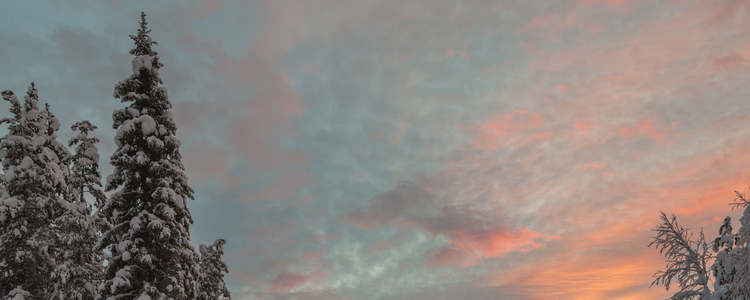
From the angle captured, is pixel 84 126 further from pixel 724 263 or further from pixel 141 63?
pixel 724 263

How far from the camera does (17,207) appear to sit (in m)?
21.5

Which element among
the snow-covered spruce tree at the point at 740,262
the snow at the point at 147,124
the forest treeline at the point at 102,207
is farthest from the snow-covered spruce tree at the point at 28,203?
→ the snow-covered spruce tree at the point at 740,262

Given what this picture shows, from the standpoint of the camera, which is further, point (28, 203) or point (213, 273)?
point (213, 273)

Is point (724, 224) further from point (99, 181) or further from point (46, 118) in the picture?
point (46, 118)

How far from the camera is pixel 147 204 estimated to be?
17156 mm

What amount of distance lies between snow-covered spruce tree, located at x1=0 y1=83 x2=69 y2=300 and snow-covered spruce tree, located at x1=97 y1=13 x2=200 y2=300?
8.56 m

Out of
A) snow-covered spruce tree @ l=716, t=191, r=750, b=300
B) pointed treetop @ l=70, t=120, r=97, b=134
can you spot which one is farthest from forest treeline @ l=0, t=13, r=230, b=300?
snow-covered spruce tree @ l=716, t=191, r=750, b=300

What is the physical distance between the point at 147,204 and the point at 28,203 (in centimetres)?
1045

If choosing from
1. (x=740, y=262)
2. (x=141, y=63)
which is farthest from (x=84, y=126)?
(x=740, y=262)

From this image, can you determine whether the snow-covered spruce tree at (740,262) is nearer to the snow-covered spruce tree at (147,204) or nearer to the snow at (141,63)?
the snow-covered spruce tree at (147,204)

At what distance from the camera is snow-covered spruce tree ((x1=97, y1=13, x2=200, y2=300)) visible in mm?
16156

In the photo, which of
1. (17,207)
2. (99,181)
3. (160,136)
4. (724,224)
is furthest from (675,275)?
(17,207)

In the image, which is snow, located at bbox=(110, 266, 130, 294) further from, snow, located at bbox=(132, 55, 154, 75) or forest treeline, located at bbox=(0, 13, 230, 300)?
snow, located at bbox=(132, 55, 154, 75)

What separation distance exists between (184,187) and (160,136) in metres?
2.42
